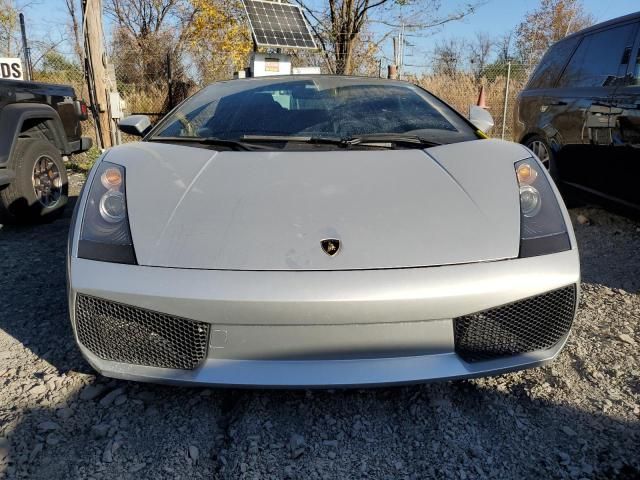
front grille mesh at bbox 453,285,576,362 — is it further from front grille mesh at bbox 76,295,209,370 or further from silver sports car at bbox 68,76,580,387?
front grille mesh at bbox 76,295,209,370

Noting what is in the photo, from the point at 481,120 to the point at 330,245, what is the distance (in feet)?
5.38

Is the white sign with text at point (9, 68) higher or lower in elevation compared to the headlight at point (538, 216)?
higher

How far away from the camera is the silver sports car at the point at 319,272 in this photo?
1.51 m

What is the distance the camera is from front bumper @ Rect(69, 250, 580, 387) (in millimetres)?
1486

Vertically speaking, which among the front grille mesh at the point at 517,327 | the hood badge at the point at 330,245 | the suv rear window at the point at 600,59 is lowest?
the front grille mesh at the point at 517,327

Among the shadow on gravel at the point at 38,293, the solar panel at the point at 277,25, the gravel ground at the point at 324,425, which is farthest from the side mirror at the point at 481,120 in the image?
the solar panel at the point at 277,25

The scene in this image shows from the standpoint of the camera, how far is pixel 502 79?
12.5 m

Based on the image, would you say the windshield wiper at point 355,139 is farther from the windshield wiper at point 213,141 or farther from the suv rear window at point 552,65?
the suv rear window at point 552,65

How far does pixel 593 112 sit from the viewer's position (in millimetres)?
3629

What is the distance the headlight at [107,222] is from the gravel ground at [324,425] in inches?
24.0

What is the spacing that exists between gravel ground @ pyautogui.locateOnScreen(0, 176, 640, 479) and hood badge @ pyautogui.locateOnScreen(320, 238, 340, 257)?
0.64 meters

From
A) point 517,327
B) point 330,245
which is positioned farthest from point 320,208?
point 517,327

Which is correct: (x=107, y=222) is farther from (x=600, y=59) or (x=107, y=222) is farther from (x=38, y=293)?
(x=600, y=59)

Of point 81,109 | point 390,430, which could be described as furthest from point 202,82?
point 390,430
